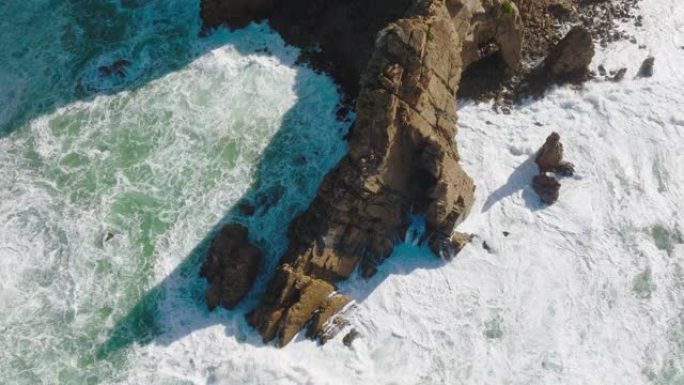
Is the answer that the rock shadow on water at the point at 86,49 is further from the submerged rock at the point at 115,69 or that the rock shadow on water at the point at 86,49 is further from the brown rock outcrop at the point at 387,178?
the brown rock outcrop at the point at 387,178

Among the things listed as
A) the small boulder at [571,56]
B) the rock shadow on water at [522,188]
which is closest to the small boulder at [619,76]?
the small boulder at [571,56]

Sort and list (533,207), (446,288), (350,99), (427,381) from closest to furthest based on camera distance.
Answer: (427,381) → (446,288) → (533,207) → (350,99)

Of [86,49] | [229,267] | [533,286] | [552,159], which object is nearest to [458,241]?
[533,286]

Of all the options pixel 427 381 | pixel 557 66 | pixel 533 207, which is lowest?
pixel 427 381

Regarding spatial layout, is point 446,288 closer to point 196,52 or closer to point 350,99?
point 350,99

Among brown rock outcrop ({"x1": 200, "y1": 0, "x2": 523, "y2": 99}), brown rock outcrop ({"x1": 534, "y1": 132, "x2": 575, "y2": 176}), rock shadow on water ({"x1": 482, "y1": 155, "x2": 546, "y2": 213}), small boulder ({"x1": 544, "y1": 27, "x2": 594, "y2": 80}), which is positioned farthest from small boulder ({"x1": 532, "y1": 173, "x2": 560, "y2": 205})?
brown rock outcrop ({"x1": 200, "y1": 0, "x2": 523, "y2": 99})

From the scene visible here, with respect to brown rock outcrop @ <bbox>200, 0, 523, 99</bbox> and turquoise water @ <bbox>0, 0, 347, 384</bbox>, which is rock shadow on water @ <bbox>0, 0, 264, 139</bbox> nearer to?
turquoise water @ <bbox>0, 0, 347, 384</bbox>

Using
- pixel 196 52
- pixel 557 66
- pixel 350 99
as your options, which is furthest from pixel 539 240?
pixel 196 52
